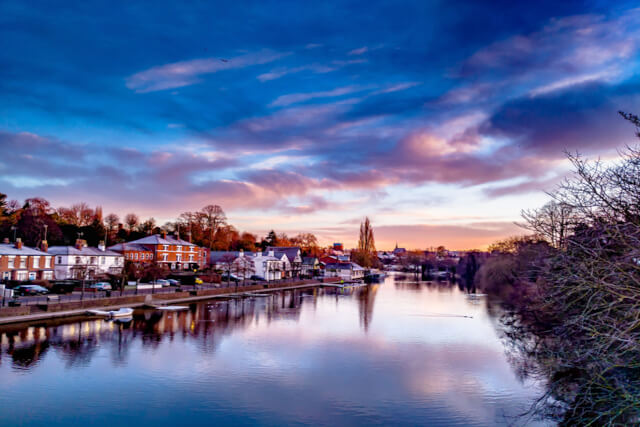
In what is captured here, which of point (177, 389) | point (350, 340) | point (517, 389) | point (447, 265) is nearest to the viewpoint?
point (177, 389)

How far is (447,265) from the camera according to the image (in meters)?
135

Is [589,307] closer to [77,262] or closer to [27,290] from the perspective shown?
[27,290]

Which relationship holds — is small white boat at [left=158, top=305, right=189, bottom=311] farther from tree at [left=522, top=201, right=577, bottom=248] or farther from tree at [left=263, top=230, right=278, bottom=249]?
tree at [left=263, top=230, right=278, bottom=249]

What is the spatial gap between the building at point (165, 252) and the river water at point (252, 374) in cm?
3153

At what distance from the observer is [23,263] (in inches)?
1709

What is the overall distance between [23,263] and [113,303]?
13734mm

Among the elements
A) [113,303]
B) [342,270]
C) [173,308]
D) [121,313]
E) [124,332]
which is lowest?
[124,332]

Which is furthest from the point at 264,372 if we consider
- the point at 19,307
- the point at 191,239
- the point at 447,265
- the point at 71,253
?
the point at 447,265

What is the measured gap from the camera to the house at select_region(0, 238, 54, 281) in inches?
1633

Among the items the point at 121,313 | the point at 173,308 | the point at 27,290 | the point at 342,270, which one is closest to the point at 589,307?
the point at 121,313

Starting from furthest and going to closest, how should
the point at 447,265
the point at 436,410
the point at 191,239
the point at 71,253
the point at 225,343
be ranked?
the point at 447,265, the point at 191,239, the point at 71,253, the point at 225,343, the point at 436,410

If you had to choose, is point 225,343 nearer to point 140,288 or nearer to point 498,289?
point 140,288

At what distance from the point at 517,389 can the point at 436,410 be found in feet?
15.5

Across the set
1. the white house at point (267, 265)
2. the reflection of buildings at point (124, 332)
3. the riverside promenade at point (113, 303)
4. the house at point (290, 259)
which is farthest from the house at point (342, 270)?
the reflection of buildings at point (124, 332)
